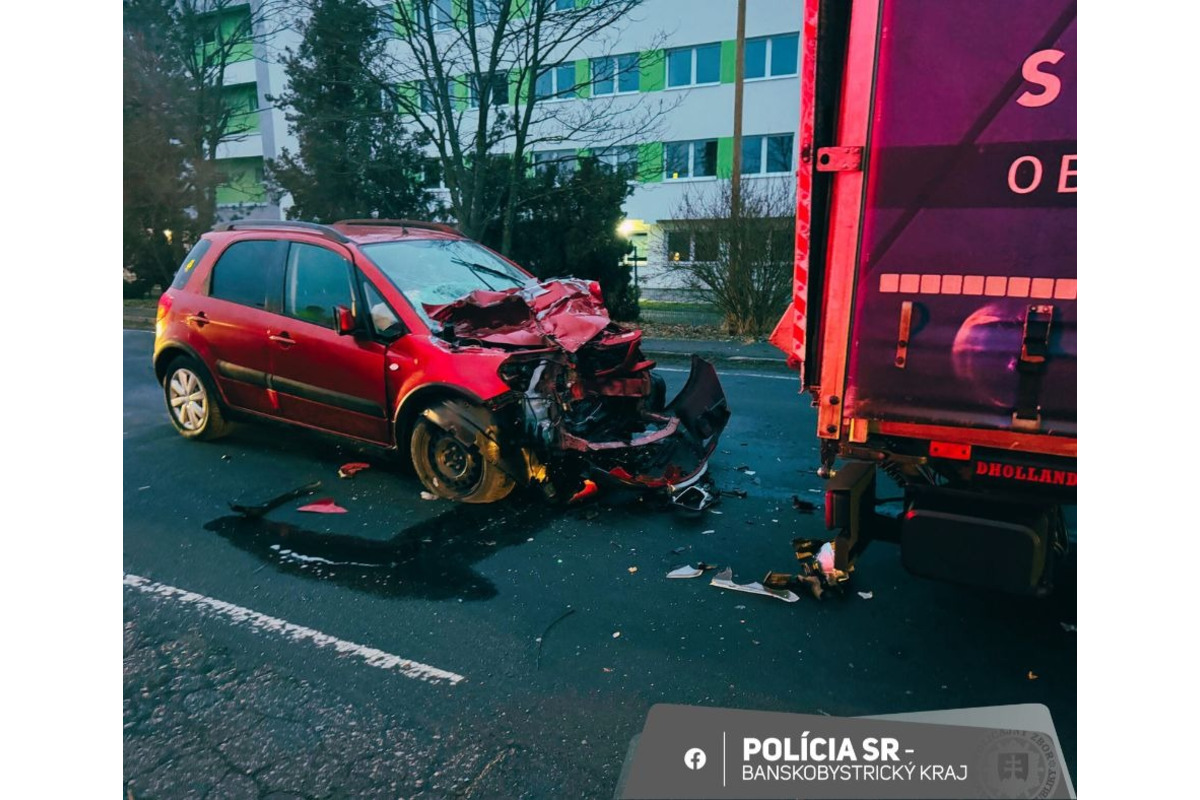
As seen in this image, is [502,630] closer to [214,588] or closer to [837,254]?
[214,588]

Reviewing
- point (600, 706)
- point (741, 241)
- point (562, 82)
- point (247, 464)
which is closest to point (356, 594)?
point (600, 706)

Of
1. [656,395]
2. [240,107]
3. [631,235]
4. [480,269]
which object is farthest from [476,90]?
[656,395]

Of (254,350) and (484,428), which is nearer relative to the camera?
(484,428)

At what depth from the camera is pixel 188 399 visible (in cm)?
587

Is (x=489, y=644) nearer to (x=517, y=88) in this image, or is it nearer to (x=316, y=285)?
(x=316, y=285)

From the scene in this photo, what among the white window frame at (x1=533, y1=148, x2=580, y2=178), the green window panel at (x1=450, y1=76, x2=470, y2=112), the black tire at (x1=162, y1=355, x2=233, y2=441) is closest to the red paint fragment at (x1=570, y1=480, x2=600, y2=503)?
the black tire at (x1=162, y1=355, x2=233, y2=441)

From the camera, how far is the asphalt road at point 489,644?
2.36 meters

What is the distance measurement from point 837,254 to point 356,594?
2.60m

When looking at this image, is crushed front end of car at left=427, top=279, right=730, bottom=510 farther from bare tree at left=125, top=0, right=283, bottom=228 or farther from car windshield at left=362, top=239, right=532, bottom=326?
→ bare tree at left=125, top=0, right=283, bottom=228

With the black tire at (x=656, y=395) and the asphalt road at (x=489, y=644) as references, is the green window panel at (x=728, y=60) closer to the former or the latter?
the black tire at (x=656, y=395)

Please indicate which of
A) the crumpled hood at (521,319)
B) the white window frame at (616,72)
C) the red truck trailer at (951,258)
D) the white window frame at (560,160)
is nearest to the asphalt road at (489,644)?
the red truck trailer at (951,258)

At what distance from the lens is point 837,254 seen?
262 cm

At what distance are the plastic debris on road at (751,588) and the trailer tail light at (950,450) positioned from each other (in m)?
1.04
